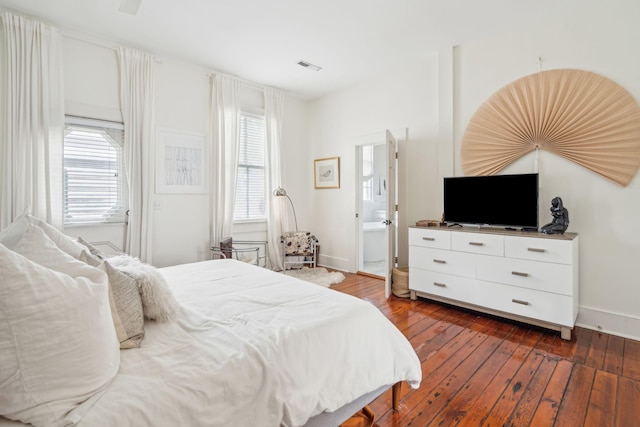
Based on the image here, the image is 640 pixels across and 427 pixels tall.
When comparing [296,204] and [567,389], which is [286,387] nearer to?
[567,389]

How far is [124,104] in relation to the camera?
3.45 m

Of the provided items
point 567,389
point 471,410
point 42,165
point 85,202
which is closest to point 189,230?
point 85,202

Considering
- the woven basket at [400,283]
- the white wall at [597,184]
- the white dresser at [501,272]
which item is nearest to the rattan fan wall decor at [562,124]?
the white wall at [597,184]

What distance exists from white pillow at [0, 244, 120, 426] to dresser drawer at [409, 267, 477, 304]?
3.07m

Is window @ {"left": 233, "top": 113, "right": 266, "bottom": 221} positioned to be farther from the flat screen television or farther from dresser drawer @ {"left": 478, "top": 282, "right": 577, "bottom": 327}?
dresser drawer @ {"left": 478, "top": 282, "right": 577, "bottom": 327}

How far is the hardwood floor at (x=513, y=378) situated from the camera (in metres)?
1.69

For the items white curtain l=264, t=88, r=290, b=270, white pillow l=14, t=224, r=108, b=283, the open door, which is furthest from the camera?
white curtain l=264, t=88, r=290, b=270

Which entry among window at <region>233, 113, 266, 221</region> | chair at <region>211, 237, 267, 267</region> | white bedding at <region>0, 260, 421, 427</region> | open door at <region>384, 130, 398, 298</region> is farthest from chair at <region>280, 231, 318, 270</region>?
white bedding at <region>0, 260, 421, 427</region>

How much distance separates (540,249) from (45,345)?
3.23m

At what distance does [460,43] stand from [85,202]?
4.56m

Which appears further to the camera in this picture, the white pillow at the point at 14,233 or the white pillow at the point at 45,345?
the white pillow at the point at 14,233

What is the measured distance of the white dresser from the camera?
101 inches

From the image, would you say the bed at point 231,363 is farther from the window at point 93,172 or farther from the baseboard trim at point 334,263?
the baseboard trim at point 334,263

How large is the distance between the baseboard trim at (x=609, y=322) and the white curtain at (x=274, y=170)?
371 cm
